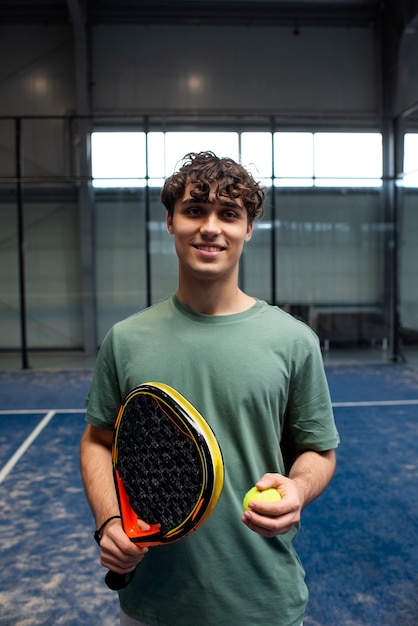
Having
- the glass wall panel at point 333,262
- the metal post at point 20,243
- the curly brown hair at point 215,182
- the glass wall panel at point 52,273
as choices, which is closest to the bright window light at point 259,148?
the glass wall panel at point 333,262

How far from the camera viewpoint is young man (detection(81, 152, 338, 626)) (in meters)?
1.24

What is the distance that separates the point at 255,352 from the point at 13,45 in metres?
11.6

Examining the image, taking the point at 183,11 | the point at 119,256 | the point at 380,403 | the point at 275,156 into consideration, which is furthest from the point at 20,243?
the point at 380,403

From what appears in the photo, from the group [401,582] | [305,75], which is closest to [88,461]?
[401,582]

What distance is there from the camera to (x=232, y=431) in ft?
4.09

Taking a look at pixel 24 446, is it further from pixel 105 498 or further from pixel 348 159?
pixel 348 159

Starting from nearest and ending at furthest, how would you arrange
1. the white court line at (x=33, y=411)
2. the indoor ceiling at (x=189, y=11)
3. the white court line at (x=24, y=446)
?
1. the white court line at (x=24, y=446)
2. the white court line at (x=33, y=411)
3. the indoor ceiling at (x=189, y=11)

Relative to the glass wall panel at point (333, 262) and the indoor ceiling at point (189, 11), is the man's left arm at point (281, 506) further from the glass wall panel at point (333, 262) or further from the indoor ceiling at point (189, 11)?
the indoor ceiling at point (189, 11)

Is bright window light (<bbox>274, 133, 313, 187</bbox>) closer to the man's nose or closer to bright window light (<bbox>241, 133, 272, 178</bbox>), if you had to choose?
bright window light (<bbox>241, 133, 272, 178</bbox>)

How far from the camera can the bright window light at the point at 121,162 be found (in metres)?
9.83

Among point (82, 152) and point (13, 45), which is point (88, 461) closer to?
point (82, 152)

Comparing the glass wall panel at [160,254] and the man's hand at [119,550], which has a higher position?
the glass wall panel at [160,254]

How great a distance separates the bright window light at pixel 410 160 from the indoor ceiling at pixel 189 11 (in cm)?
299

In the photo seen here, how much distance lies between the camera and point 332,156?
32.9 feet
